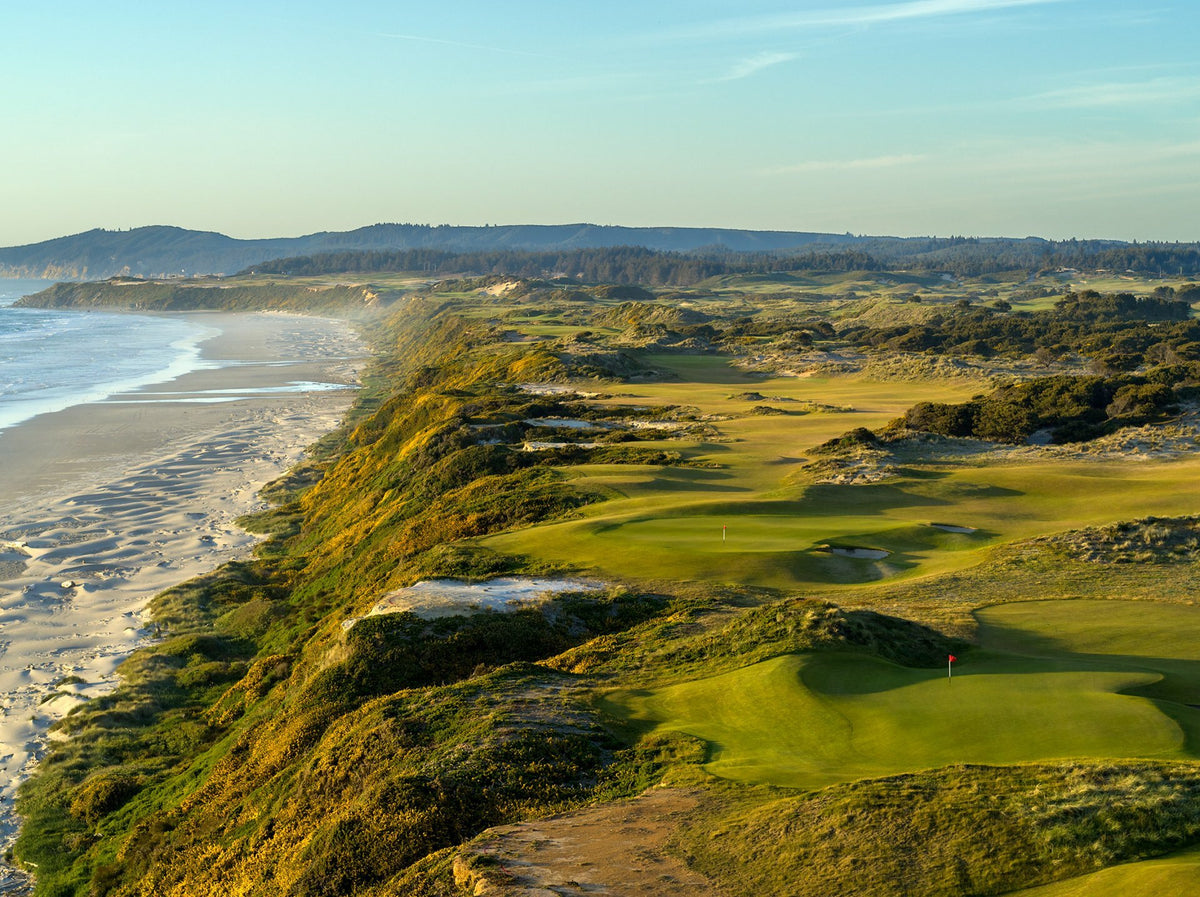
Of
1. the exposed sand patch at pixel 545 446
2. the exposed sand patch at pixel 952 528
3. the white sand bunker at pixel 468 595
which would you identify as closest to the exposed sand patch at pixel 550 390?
the exposed sand patch at pixel 545 446

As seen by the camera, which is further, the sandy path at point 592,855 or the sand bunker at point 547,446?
the sand bunker at point 547,446

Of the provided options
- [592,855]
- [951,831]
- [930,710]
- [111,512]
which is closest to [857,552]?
[930,710]

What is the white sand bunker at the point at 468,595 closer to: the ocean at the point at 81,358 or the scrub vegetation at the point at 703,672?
the scrub vegetation at the point at 703,672

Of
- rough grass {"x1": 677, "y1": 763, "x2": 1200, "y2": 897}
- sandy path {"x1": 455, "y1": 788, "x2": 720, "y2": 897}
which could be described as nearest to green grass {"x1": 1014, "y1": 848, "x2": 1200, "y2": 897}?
rough grass {"x1": 677, "y1": 763, "x2": 1200, "y2": 897}

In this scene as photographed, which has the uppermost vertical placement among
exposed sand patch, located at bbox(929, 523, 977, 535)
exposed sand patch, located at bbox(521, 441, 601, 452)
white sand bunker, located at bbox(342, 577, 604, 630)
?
exposed sand patch, located at bbox(521, 441, 601, 452)

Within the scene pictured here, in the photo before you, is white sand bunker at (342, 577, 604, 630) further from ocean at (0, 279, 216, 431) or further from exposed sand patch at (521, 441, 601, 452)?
ocean at (0, 279, 216, 431)
